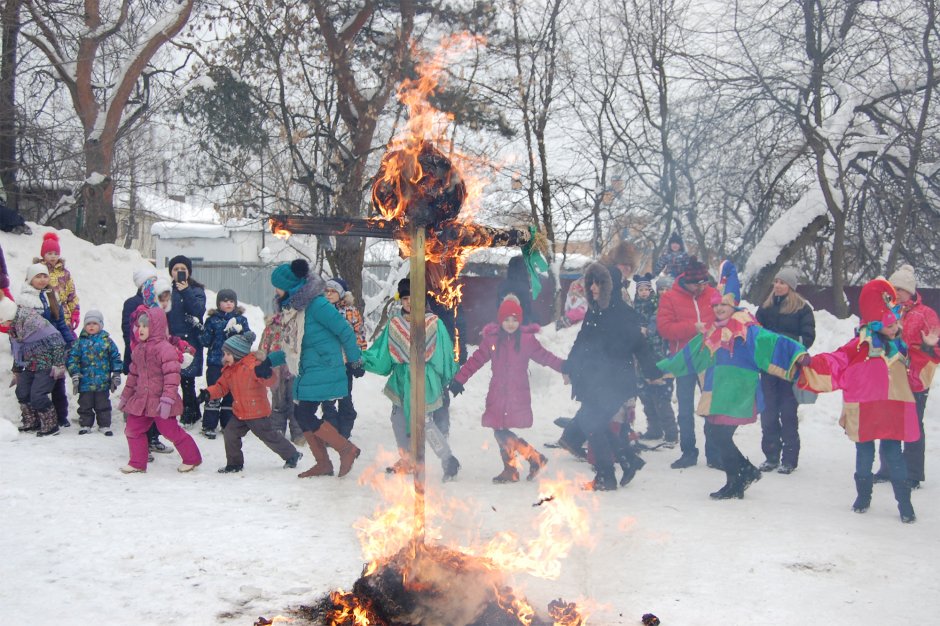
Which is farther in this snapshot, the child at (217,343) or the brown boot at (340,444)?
the child at (217,343)

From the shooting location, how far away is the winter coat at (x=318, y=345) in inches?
284

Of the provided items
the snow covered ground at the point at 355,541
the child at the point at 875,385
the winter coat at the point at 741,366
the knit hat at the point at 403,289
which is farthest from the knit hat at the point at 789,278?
the knit hat at the point at 403,289

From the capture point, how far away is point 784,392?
26.1ft

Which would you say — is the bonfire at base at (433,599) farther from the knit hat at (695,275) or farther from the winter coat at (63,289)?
the winter coat at (63,289)

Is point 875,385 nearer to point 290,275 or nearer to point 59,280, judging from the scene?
point 290,275

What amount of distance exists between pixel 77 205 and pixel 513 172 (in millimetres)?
8725

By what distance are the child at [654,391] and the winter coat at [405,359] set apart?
2.75m

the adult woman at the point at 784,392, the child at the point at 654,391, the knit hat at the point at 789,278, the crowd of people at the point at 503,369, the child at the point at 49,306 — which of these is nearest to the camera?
the crowd of people at the point at 503,369

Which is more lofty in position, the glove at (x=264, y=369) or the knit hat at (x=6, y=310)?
the knit hat at (x=6, y=310)

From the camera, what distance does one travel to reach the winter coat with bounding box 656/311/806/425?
6.79 metres

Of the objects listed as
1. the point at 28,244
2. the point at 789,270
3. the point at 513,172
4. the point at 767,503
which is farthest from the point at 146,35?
the point at 767,503

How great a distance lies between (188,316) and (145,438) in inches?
82.9

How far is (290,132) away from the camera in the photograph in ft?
53.0

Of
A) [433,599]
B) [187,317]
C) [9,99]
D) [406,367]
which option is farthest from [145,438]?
[9,99]
